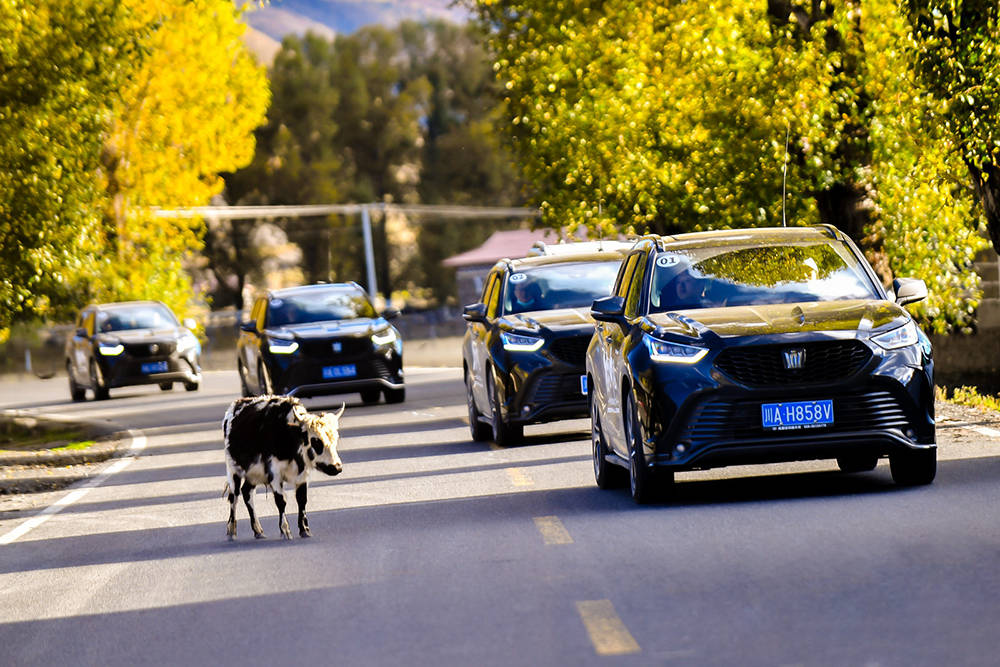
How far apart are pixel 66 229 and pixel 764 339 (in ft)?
47.1

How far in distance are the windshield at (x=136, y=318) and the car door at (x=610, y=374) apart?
24.7 metres

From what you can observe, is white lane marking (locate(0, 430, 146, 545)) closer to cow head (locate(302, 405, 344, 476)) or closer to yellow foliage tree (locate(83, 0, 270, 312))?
cow head (locate(302, 405, 344, 476))

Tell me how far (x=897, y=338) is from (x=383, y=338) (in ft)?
50.3

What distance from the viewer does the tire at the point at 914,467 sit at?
1226 cm

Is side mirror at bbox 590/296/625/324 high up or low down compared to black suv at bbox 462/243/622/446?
up

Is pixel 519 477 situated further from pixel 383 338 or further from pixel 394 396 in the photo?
pixel 394 396

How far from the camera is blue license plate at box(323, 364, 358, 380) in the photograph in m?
26.4

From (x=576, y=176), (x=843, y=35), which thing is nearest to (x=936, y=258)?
Result: (x=843, y=35)

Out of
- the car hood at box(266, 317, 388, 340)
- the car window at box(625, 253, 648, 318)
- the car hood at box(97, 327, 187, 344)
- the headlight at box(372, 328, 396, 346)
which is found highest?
the car window at box(625, 253, 648, 318)

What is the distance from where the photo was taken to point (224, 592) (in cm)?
992

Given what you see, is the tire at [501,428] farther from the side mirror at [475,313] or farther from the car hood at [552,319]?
the side mirror at [475,313]

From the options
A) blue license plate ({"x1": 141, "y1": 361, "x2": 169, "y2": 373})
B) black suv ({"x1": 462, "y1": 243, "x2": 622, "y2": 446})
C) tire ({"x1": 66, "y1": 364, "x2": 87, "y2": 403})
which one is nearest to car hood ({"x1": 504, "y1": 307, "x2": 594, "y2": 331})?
black suv ({"x1": 462, "y1": 243, "x2": 622, "y2": 446})

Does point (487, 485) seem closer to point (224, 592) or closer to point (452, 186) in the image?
point (224, 592)

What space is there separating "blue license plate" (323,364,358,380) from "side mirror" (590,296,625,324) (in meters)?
13.5
